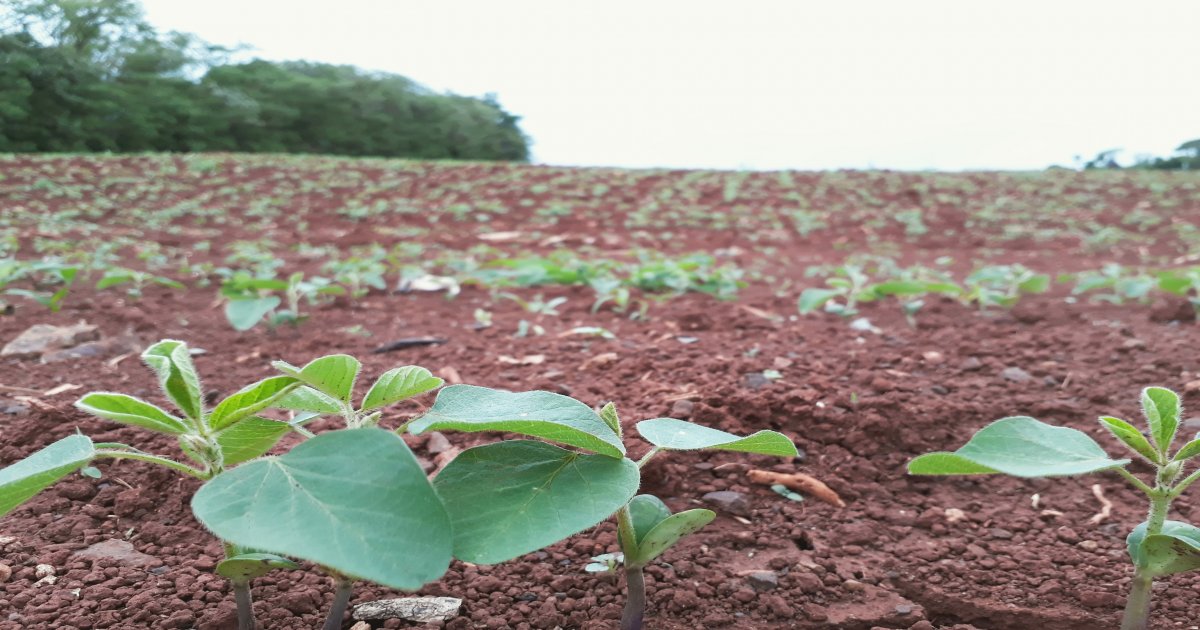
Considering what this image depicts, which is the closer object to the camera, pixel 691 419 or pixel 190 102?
pixel 691 419

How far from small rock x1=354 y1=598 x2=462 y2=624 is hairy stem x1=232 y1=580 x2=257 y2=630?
11 cm

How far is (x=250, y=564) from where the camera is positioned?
663mm

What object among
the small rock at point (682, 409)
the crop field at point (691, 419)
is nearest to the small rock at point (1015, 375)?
the crop field at point (691, 419)

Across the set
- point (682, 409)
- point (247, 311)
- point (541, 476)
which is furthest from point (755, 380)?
point (247, 311)

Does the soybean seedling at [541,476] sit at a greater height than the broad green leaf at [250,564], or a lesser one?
greater

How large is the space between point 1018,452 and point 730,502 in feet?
1.51

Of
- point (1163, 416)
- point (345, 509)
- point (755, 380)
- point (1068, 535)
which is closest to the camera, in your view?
point (345, 509)

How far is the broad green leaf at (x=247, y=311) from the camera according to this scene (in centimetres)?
197

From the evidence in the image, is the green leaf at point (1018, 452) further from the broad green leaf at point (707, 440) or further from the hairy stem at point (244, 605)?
the hairy stem at point (244, 605)

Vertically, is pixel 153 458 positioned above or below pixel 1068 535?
above

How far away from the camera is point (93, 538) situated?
927 millimetres

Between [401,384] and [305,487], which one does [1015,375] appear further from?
[305,487]

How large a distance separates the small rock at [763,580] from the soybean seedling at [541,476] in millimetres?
201

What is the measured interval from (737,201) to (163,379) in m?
9.52
